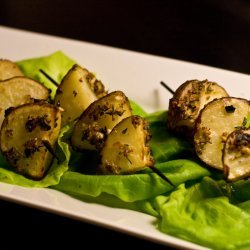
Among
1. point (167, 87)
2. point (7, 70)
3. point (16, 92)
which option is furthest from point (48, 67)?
point (167, 87)

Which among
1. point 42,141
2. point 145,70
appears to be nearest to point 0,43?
point 145,70

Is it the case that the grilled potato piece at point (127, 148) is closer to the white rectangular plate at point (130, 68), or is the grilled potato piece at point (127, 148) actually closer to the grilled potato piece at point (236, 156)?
the grilled potato piece at point (236, 156)

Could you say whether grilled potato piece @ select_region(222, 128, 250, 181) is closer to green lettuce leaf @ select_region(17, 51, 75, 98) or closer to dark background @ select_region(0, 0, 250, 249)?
green lettuce leaf @ select_region(17, 51, 75, 98)

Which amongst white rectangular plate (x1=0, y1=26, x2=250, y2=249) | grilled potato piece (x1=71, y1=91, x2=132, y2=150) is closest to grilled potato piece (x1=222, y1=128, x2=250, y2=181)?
grilled potato piece (x1=71, y1=91, x2=132, y2=150)

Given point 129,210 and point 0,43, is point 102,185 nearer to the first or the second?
point 129,210

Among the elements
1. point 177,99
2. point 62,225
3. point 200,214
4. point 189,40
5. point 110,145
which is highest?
point 189,40
